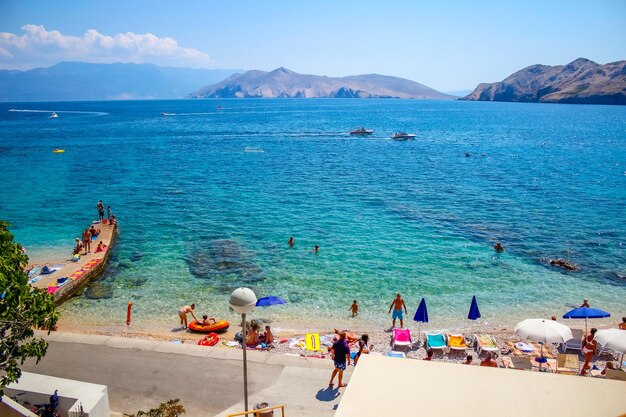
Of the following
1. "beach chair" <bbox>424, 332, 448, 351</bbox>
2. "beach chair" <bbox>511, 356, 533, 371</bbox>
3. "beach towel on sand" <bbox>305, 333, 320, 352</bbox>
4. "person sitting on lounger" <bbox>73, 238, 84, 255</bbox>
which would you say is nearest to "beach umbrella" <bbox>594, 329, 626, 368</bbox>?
"beach chair" <bbox>511, 356, 533, 371</bbox>

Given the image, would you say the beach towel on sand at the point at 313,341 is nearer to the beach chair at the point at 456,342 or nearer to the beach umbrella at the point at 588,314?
the beach chair at the point at 456,342

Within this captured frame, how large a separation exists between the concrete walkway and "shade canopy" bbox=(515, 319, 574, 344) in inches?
258

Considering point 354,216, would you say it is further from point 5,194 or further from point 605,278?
point 5,194

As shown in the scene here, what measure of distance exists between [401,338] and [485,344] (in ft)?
10.3

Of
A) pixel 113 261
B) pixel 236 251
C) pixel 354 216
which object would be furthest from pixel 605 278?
pixel 113 261

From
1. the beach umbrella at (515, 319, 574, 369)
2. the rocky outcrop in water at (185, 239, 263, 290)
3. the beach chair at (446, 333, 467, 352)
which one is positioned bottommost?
the rocky outcrop in water at (185, 239, 263, 290)

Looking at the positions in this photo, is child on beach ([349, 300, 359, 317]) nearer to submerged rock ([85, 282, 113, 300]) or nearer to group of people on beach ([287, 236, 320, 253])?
group of people on beach ([287, 236, 320, 253])

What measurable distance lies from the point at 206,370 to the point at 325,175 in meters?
44.3

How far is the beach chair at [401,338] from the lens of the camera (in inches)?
693

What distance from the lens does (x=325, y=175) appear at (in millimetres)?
56688

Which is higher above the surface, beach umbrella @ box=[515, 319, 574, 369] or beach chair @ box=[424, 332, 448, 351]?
beach umbrella @ box=[515, 319, 574, 369]

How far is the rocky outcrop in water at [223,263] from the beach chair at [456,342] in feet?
36.5

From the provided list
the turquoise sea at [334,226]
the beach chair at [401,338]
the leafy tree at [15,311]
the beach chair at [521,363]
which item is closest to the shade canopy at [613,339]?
the beach chair at [521,363]

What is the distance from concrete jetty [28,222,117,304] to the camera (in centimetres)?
2236
